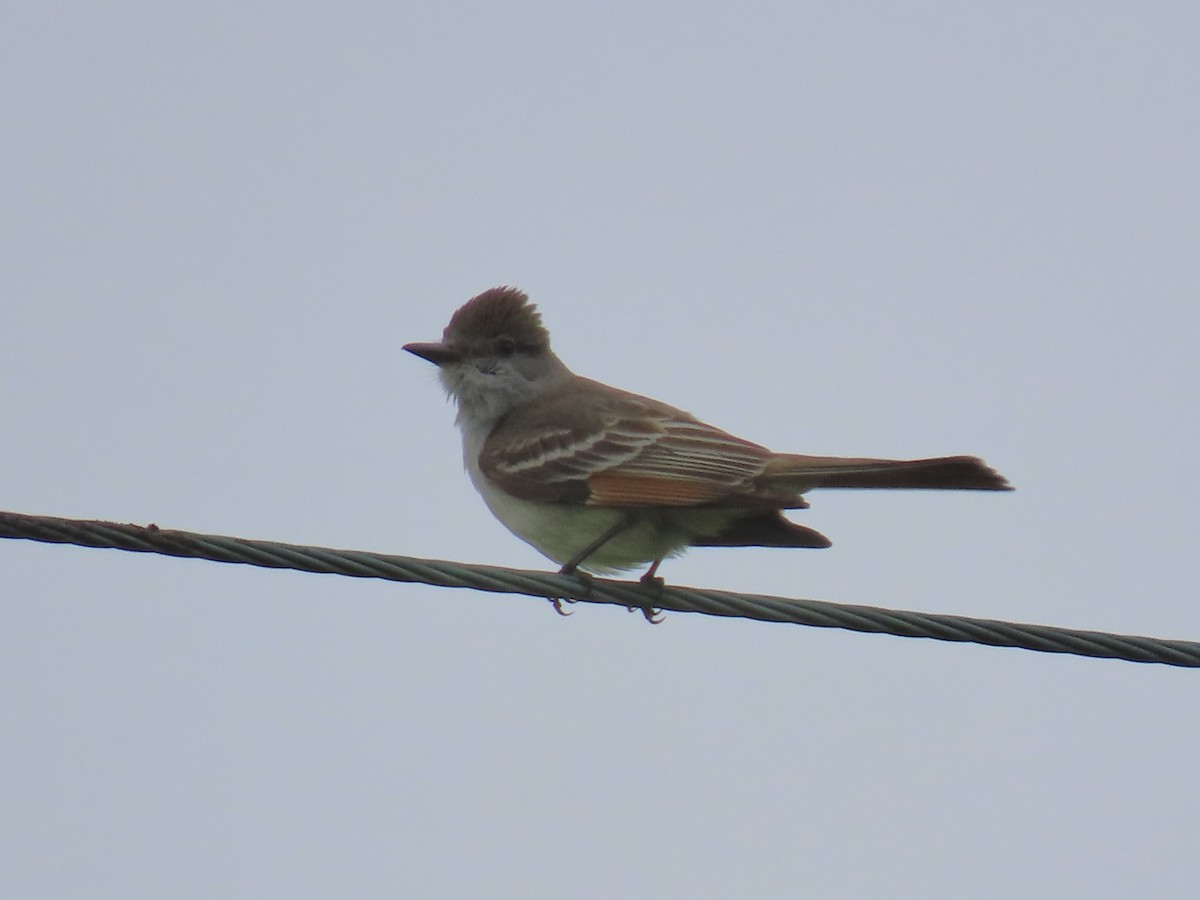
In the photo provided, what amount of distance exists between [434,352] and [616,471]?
1883mm

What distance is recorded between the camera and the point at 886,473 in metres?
6.18

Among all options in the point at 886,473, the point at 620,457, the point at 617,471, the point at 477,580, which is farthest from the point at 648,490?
the point at 477,580

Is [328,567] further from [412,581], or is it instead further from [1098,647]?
[1098,647]

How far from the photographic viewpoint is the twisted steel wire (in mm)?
4516

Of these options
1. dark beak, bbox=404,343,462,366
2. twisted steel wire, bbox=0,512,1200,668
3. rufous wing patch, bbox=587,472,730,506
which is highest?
dark beak, bbox=404,343,462,366

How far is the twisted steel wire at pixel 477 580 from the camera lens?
4516 millimetres

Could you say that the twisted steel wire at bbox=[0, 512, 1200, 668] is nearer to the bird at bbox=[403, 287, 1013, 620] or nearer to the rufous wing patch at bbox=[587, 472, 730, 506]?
the bird at bbox=[403, 287, 1013, 620]

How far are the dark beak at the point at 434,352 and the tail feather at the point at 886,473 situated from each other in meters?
2.48

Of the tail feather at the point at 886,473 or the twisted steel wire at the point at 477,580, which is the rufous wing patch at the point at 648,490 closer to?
the tail feather at the point at 886,473

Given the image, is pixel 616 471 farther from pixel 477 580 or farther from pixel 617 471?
pixel 477 580

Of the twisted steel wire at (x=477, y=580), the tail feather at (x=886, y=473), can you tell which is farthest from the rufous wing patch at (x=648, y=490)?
the twisted steel wire at (x=477, y=580)

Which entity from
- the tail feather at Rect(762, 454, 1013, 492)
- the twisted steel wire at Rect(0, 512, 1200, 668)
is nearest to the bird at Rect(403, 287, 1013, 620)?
the tail feather at Rect(762, 454, 1013, 492)

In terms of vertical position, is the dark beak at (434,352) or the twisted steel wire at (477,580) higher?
the dark beak at (434,352)

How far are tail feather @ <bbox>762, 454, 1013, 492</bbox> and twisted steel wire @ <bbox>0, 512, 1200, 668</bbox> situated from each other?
135cm
